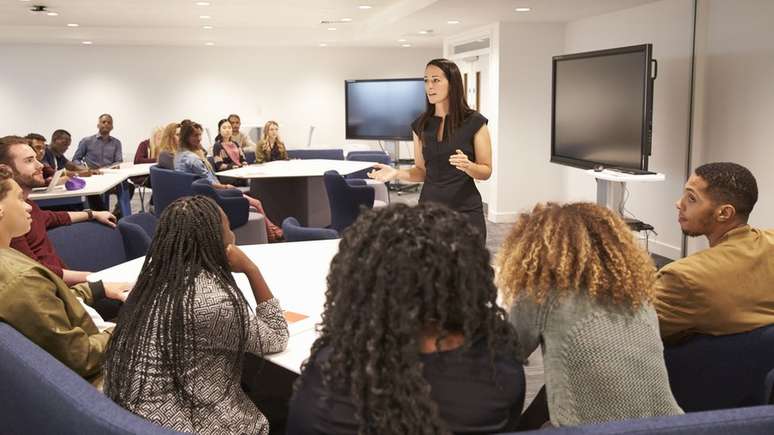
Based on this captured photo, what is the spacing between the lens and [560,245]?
1.62 meters

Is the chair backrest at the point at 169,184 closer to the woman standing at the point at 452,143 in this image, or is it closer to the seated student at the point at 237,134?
the woman standing at the point at 452,143

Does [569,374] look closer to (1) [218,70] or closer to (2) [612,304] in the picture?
(2) [612,304]

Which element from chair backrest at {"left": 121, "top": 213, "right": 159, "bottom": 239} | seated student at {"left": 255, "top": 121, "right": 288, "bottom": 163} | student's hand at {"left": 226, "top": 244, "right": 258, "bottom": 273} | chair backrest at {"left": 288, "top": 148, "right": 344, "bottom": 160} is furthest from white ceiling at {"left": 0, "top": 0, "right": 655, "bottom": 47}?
student's hand at {"left": 226, "top": 244, "right": 258, "bottom": 273}

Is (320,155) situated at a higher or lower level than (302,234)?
higher

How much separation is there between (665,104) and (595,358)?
5759 mm

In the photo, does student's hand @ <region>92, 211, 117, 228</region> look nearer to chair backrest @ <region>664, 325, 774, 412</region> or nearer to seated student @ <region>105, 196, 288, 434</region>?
seated student @ <region>105, 196, 288, 434</region>

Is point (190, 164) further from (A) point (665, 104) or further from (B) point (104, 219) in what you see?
(A) point (665, 104)

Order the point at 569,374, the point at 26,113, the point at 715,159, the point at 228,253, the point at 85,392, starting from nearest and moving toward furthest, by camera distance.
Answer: the point at 85,392 → the point at 569,374 → the point at 228,253 → the point at 715,159 → the point at 26,113

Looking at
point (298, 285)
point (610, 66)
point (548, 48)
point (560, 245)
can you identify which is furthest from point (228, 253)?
point (548, 48)

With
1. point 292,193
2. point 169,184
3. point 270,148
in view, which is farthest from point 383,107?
point 169,184

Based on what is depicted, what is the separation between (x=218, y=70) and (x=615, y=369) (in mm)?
14136

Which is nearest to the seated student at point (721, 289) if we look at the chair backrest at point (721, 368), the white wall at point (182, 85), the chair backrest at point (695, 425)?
the chair backrest at point (721, 368)

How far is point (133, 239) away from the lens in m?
3.51

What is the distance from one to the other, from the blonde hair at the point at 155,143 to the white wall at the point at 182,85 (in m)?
4.77
